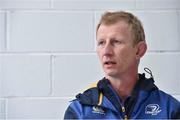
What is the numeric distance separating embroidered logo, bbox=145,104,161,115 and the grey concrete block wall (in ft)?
1.48

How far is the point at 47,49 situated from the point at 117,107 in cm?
58

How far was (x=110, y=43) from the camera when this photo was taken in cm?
113

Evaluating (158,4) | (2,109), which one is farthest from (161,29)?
(2,109)

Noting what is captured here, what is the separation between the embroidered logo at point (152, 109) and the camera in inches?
43.9

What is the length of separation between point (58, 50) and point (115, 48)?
49 cm

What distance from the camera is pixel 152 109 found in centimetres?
112

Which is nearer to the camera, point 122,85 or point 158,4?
point 122,85

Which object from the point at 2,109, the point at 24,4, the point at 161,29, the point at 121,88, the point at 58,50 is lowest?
the point at 2,109

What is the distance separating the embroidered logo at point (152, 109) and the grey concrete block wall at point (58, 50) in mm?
452

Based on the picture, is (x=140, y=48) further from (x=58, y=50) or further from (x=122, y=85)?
(x=58, y=50)

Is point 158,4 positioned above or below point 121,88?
above

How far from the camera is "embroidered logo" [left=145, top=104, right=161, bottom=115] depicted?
112 centimetres

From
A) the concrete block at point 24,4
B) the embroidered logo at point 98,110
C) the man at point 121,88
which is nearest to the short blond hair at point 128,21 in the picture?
the man at point 121,88

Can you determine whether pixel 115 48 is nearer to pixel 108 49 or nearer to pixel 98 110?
pixel 108 49
